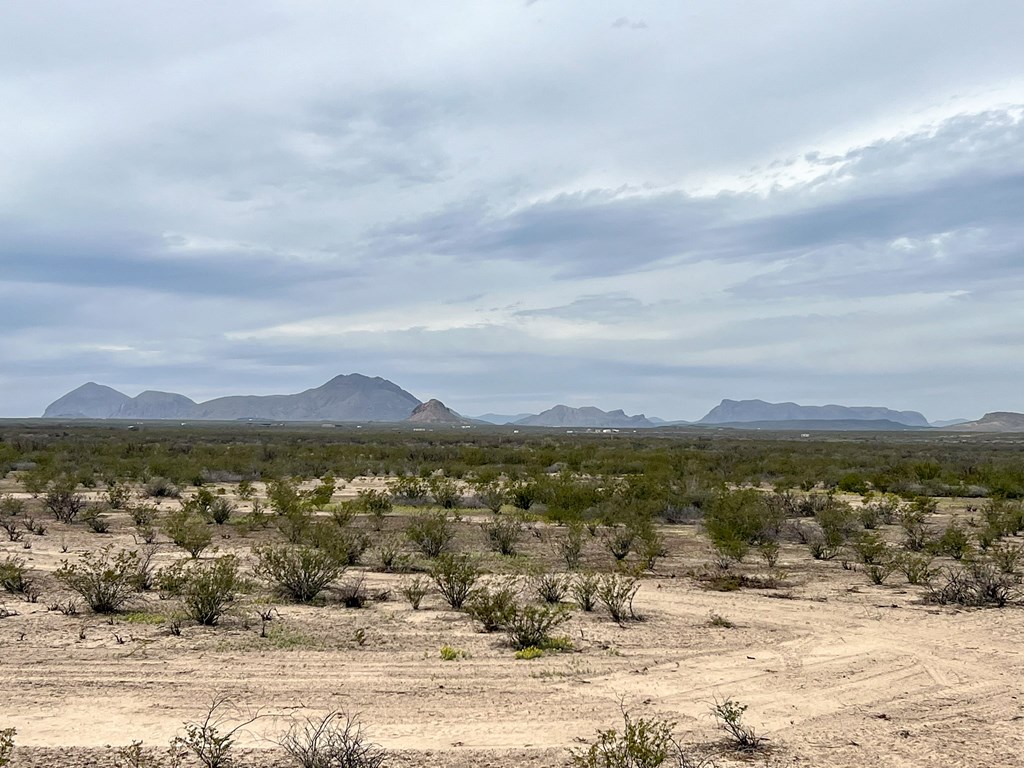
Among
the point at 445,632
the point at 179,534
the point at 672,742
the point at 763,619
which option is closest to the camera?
the point at 672,742

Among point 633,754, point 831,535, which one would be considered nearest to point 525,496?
point 831,535

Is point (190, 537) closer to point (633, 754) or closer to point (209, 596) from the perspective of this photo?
point (209, 596)

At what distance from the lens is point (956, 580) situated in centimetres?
1311

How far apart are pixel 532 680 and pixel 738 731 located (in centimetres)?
254

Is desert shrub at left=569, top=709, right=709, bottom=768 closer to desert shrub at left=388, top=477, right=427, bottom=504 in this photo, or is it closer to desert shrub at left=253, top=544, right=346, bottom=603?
desert shrub at left=253, top=544, right=346, bottom=603

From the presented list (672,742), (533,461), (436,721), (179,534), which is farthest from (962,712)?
(533,461)

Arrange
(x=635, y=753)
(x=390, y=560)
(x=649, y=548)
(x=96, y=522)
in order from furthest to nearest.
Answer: (x=96, y=522) < (x=649, y=548) < (x=390, y=560) < (x=635, y=753)

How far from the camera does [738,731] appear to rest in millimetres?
6945

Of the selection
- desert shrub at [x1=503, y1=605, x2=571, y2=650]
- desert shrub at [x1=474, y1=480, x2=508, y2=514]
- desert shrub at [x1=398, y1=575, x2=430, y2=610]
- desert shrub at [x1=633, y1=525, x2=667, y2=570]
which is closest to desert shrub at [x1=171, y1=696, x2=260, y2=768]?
desert shrub at [x1=503, y1=605, x2=571, y2=650]

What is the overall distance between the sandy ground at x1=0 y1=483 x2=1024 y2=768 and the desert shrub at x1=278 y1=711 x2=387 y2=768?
183 millimetres

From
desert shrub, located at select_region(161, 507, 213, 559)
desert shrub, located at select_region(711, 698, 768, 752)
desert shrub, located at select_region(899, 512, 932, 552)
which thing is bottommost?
desert shrub, located at select_region(899, 512, 932, 552)

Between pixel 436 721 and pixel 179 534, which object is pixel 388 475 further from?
pixel 436 721

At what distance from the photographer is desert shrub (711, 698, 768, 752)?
6.81 m

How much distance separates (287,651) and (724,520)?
13.1m
